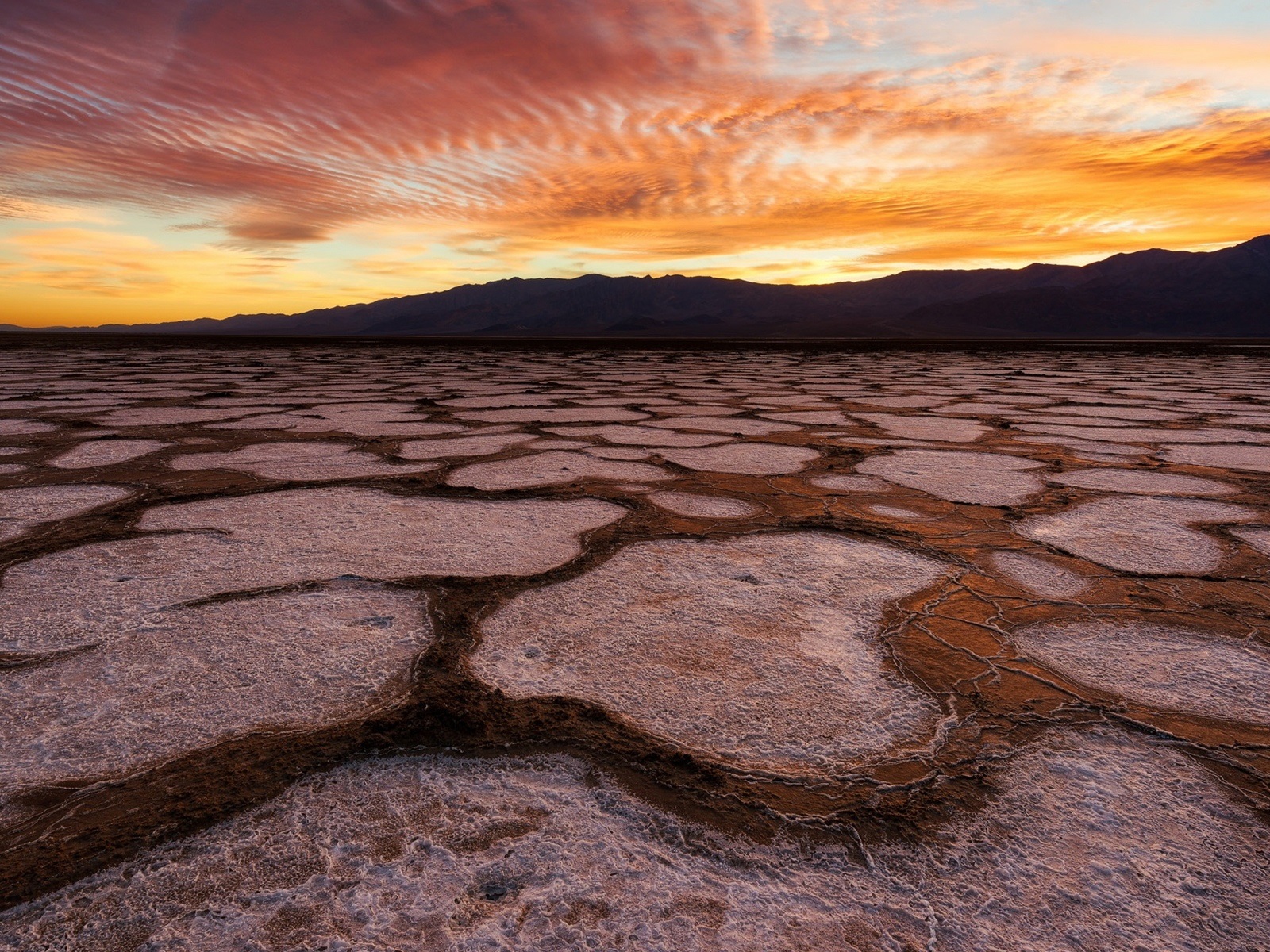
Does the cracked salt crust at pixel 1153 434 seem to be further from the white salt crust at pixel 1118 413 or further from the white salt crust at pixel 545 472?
the white salt crust at pixel 545 472

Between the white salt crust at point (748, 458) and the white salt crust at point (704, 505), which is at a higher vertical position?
the white salt crust at point (704, 505)

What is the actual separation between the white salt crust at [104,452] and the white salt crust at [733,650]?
66.8 inches

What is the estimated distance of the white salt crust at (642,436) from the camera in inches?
92.7

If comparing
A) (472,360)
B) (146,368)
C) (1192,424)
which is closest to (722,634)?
(1192,424)

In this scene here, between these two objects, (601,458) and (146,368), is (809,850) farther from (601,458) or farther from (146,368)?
(146,368)

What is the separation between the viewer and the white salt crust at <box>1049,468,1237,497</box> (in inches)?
65.1

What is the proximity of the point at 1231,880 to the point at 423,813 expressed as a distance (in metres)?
0.65

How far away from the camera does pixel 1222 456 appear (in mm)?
2107

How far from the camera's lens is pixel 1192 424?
2832 mm

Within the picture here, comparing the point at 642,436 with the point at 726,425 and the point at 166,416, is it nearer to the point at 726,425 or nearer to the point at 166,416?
the point at 726,425

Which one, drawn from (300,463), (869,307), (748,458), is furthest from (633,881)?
(869,307)

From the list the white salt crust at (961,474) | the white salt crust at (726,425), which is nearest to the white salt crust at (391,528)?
the white salt crust at (961,474)

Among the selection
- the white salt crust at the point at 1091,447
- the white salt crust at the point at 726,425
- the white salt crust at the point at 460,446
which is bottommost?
the white salt crust at the point at 1091,447

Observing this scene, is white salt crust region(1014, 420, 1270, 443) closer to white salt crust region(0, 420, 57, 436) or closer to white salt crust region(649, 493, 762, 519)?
white salt crust region(649, 493, 762, 519)
